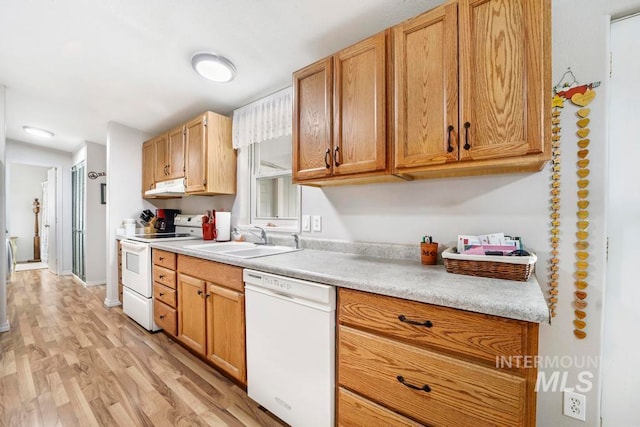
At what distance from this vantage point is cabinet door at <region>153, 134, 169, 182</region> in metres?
3.17

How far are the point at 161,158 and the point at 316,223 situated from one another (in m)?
2.42

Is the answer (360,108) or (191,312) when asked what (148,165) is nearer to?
(191,312)

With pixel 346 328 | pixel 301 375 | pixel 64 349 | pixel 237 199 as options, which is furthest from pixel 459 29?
pixel 64 349

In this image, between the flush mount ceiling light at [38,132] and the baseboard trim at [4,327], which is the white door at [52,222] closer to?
the flush mount ceiling light at [38,132]

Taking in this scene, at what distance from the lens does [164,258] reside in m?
2.36

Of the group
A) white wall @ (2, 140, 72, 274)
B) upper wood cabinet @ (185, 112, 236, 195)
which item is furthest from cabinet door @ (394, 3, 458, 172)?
white wall @ (2, 140, 72, 274)

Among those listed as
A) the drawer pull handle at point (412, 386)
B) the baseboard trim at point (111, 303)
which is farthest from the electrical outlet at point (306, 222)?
the baseboard trim at point (111, 303)

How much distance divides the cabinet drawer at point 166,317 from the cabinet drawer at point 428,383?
1.68 metres

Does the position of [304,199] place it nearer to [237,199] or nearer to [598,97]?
[237,199]

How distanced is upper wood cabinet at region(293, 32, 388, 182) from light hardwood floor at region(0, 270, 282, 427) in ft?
4.89

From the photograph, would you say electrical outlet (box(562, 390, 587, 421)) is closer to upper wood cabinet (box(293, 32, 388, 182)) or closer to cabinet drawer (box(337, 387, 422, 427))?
cabinet drawer (box(337, 387, 422, 427))

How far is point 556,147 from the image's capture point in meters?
1.18

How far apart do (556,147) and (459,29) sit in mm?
680

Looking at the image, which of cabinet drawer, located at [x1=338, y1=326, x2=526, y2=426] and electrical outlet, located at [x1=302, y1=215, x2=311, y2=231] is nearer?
cabinet drawer, located at [x1=338, y1=326, x2=526, y2=426]
